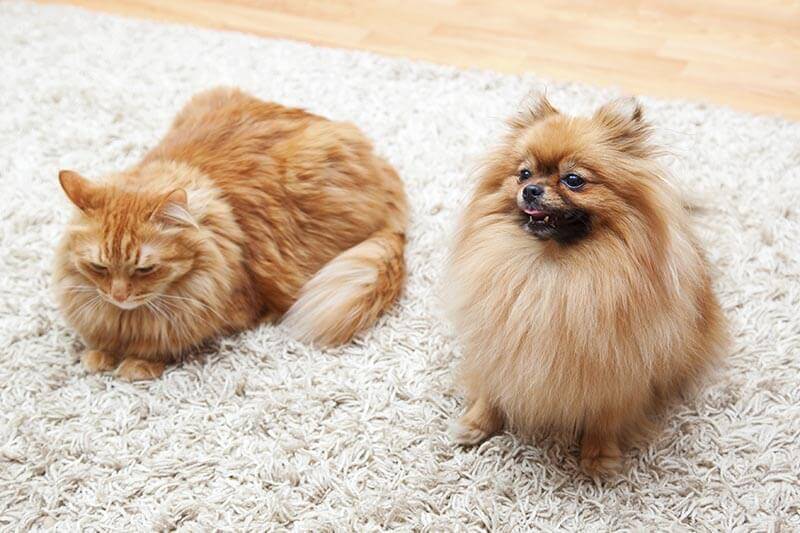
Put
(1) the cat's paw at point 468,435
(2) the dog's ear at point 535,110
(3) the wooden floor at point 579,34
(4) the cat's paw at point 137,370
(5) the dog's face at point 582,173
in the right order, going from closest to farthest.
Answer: (5) the dog's face at point 582,173, (2) the dog's ear at point 535,110, (1) the cat's paw at point 468,435, (4) the cat's paw at point 137,370, (3) the wooden floor at point 579,34

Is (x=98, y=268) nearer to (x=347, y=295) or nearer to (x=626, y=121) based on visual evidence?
(x=347, y=295)

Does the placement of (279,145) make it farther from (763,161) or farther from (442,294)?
(763,161)

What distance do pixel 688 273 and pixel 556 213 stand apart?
257 millimetres

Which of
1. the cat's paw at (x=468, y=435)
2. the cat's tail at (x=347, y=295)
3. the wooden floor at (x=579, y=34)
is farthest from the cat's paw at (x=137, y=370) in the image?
the wooden floor at (x=579, y=34)

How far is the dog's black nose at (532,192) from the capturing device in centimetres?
129

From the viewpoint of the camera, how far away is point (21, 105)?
255cm

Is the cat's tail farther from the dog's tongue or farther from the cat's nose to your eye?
the dog's tongue

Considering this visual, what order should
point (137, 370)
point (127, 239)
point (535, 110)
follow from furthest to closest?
point (137, 370)
point (127, 239)
point (535, 110)

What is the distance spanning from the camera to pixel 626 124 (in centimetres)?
129

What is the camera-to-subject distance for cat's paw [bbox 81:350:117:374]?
1.70 metres

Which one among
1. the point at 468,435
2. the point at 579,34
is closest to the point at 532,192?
the point at 468,435

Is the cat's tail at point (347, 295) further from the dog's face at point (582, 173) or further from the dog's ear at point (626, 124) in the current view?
the dog's ear at point (626, 124)

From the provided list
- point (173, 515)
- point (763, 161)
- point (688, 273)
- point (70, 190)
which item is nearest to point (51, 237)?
point (70, 190)

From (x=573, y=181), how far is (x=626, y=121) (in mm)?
130
